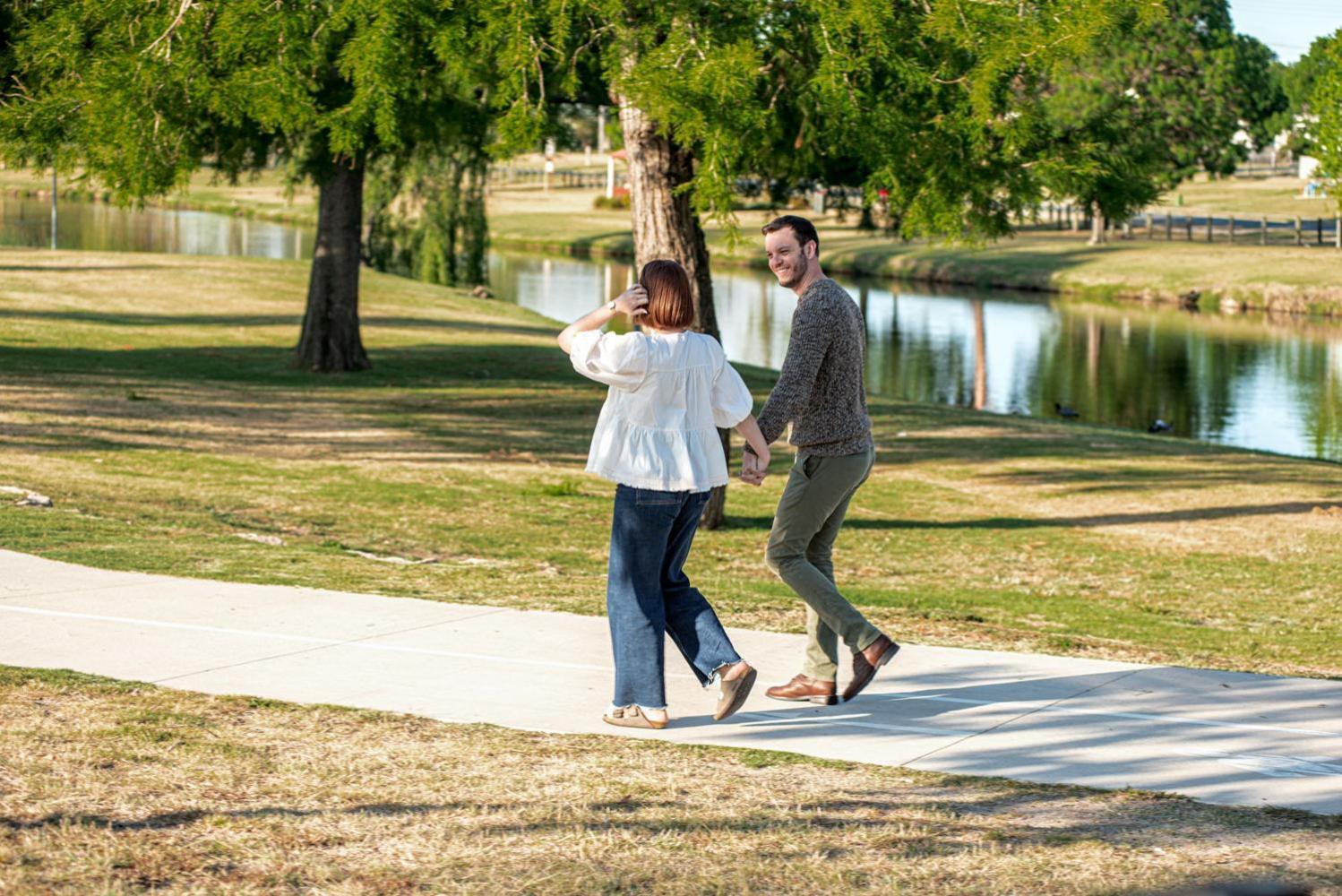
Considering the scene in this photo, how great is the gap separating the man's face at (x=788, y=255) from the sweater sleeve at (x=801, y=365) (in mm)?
149

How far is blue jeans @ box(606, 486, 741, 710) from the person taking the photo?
20.2 feet

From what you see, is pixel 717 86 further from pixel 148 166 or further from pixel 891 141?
pixel 148 166

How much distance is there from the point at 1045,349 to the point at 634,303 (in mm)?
33122

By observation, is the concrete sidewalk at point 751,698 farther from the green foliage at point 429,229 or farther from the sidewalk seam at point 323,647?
the green foliage at point 429,229

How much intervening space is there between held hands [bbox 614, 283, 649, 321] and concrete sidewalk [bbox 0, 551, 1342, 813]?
1573 mm

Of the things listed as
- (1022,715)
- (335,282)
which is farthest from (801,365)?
(335,282)

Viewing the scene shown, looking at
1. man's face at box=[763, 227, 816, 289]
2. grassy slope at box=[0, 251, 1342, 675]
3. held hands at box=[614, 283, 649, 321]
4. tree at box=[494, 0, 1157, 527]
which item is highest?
tree at box=[494, 0, 1157, 527]

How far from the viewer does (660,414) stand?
6129 millimetres

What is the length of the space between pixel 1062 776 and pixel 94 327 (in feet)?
84.4

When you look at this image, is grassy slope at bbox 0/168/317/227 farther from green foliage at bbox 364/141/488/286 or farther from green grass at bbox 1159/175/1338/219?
green grass at bbox 1159/175/1338/219

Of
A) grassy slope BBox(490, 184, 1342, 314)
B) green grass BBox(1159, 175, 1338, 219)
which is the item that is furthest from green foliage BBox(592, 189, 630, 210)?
green grass BBox(1159, 175, 1338, 219)

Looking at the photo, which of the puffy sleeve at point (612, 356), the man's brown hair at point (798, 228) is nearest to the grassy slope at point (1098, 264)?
the man's brown hair at point (798, 228)

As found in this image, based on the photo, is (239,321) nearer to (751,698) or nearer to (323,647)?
(323,647)

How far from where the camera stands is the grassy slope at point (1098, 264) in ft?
164
